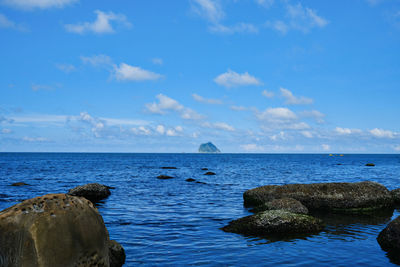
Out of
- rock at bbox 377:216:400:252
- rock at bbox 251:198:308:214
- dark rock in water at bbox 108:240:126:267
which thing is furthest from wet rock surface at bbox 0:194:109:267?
rock at bbox 251:198:308:214

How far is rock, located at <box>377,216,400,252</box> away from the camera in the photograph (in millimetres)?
11188

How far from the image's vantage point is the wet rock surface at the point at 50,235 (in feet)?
21.5

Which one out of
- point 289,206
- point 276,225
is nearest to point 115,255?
point 276,225

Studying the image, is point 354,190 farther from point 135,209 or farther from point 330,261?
point 135,209

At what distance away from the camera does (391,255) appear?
1071 cm

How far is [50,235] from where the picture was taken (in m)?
6.69

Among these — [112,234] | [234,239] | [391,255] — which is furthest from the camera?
[112,234]

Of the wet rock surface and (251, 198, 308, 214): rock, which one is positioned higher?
the wet rock surface

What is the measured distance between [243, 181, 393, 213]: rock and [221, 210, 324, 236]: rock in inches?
228

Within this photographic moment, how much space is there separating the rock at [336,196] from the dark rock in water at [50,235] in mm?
14587

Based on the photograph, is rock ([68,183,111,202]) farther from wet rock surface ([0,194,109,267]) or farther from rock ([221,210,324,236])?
wet rock surface ([0,194,109,267])

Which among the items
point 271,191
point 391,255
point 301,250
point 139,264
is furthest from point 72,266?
point 271,191

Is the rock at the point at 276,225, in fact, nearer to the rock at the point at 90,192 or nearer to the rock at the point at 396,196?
the rock at the point at 396,196

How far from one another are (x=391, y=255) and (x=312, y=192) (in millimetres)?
9034
